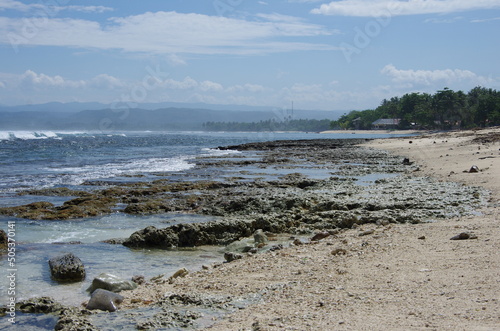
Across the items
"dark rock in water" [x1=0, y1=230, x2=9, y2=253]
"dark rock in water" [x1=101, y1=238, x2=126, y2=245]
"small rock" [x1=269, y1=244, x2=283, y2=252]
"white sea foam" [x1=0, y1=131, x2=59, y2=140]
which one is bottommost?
"dark rock in water" [x1=101, y1=238, x2=126, y2=245]

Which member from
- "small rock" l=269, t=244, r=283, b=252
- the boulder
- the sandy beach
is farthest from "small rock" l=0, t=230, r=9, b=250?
"small rock" l=269, t=244, r=283, b=252

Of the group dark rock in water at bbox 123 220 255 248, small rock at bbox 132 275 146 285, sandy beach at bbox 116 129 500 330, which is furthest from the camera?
dark rock in water at bbox 123 220 255 248

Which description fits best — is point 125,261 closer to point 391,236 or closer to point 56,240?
point 56,240

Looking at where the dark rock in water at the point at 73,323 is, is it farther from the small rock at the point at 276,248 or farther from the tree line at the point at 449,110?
the tree line at the point at 449,110

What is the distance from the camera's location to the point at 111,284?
699 centimetres

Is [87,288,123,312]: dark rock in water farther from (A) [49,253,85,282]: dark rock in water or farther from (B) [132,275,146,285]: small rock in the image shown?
(A) [49,253,85,282]: dark rock in water

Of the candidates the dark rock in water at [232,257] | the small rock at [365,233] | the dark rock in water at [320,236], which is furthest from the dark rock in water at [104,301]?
the small rock at [365,233]

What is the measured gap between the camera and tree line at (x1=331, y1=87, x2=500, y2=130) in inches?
Answer: 3691

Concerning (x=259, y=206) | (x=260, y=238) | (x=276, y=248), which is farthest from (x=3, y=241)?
(x=259, y=206)

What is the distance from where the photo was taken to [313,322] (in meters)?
4.73

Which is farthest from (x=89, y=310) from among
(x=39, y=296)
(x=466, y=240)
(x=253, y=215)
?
(x=253, y=215)

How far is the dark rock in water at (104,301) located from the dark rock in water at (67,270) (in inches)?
66.7

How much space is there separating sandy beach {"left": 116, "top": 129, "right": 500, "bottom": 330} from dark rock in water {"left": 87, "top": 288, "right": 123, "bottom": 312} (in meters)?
0.15

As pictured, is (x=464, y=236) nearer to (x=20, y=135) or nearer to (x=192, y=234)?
(x=192, y=234)
